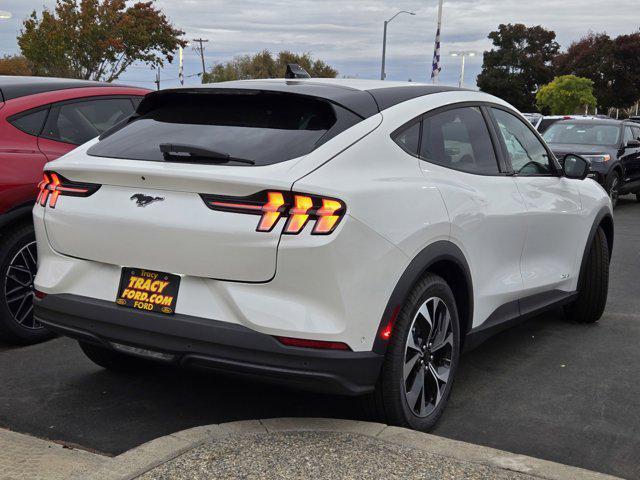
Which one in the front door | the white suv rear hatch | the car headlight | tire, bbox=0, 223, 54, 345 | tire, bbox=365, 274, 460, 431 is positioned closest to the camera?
the white suv rear hatch

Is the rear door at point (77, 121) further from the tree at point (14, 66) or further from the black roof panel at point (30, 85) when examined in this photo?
the tree at point (14, 66)

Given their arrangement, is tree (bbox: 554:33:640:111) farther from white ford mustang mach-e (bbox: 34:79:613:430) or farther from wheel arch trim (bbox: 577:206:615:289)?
white ford mustang mach-e (bbox: 34:79:613:430)

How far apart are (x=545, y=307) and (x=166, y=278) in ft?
9.20

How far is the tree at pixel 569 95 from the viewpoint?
65250mm

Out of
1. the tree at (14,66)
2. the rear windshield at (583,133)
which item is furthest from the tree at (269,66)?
the rear windshield at (583,133)

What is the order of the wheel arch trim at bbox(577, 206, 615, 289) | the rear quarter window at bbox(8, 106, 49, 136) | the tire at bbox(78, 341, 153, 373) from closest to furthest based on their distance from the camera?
1. the tire at bbox(78, 341, 153, 373)
2. the rear quarter window at bbox(8, 106, 49, 136)
3. the wheel arch trim at bbox(577, 206, 615, 289)

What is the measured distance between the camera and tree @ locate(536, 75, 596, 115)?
2569 inches

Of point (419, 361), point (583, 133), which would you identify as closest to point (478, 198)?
point (419, 361)

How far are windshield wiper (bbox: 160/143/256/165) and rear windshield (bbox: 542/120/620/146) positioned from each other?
513 inches

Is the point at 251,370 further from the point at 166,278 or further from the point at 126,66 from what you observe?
the point at 126,66

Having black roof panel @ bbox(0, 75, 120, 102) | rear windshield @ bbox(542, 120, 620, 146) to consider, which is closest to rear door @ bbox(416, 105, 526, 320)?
black roof panel @ bbox(0, 75, 120, 102)

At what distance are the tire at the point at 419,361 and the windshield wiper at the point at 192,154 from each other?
1019 millimetres

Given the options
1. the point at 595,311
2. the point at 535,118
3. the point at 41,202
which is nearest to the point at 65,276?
the point at 41,202

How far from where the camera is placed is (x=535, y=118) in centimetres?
2919
